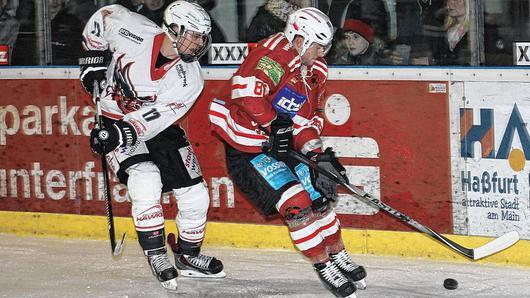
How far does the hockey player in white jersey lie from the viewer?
6262 mm

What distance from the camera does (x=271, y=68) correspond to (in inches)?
234

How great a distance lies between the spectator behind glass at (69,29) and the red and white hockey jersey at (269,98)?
75.6 inches

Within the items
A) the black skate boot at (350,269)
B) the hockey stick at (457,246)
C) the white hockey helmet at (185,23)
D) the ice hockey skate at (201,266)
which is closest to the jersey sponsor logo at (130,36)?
the white hockey helmet at (185,23)

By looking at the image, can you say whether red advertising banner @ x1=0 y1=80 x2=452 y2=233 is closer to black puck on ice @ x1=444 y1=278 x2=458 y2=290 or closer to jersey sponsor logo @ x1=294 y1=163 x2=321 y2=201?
black puck on ice @ x1=444 y1=278 x2=458 y2=290

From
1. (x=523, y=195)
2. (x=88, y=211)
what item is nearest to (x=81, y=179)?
(x=88, y=211)

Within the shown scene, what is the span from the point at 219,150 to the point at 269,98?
5.01ft

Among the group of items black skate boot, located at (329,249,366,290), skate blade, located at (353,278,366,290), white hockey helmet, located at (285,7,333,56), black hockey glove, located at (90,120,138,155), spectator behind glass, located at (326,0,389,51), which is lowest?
skate blade, located at (353,278,366,290)

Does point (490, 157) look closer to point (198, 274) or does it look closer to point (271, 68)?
point (271, 68)

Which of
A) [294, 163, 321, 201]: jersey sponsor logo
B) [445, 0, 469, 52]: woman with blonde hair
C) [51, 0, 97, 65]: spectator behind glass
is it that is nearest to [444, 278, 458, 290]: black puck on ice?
[294, 163, 321, 201]: jersey sponsor logo

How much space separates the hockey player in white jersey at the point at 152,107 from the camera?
6.26 m

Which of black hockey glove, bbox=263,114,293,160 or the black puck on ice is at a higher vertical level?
black hockey glove, bbox=263,114,293,160

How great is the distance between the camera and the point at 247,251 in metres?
7.34

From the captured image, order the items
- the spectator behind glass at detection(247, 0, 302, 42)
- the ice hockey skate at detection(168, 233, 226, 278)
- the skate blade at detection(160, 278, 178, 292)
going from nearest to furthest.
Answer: the skate blade at detection(160, 278, 178, 292), the ice hockey skate at detection(168, 233, 226, 278), the spectator behind glass at detection(247, 0, 302, 42)

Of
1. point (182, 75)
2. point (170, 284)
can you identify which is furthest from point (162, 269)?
point (182, 75)
